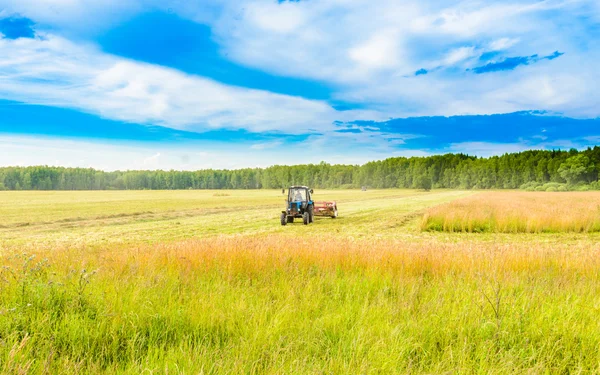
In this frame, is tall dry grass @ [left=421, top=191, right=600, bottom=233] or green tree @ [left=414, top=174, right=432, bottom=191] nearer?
tall dry grass @ [left=421, top=191, right=600, bottom=233]

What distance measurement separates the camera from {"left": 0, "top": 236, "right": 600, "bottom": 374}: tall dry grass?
342cm

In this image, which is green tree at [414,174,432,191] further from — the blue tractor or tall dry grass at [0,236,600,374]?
tall dry grass at [0,236,600,374]

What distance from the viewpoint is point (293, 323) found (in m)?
4.24

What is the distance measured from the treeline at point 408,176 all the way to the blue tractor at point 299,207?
118737mm

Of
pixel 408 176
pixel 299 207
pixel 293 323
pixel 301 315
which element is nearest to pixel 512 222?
pixel 299 207

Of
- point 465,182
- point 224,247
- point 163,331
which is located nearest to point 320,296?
point 163,331

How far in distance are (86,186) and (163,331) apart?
18996 cm

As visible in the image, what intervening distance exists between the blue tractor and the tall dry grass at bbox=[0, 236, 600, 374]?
59.8 feet

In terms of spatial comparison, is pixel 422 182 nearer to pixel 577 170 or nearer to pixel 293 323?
pixel 577 170

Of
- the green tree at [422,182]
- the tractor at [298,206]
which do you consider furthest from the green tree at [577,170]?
the tractor at [298,206]

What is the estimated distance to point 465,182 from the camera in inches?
6614

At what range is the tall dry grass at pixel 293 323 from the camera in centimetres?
342

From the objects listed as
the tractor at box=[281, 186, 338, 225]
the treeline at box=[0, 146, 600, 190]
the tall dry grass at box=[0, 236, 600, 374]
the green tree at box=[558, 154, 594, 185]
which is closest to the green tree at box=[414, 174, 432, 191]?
the treeline at box=[0, 146, 600, 190]

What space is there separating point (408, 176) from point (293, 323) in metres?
187
